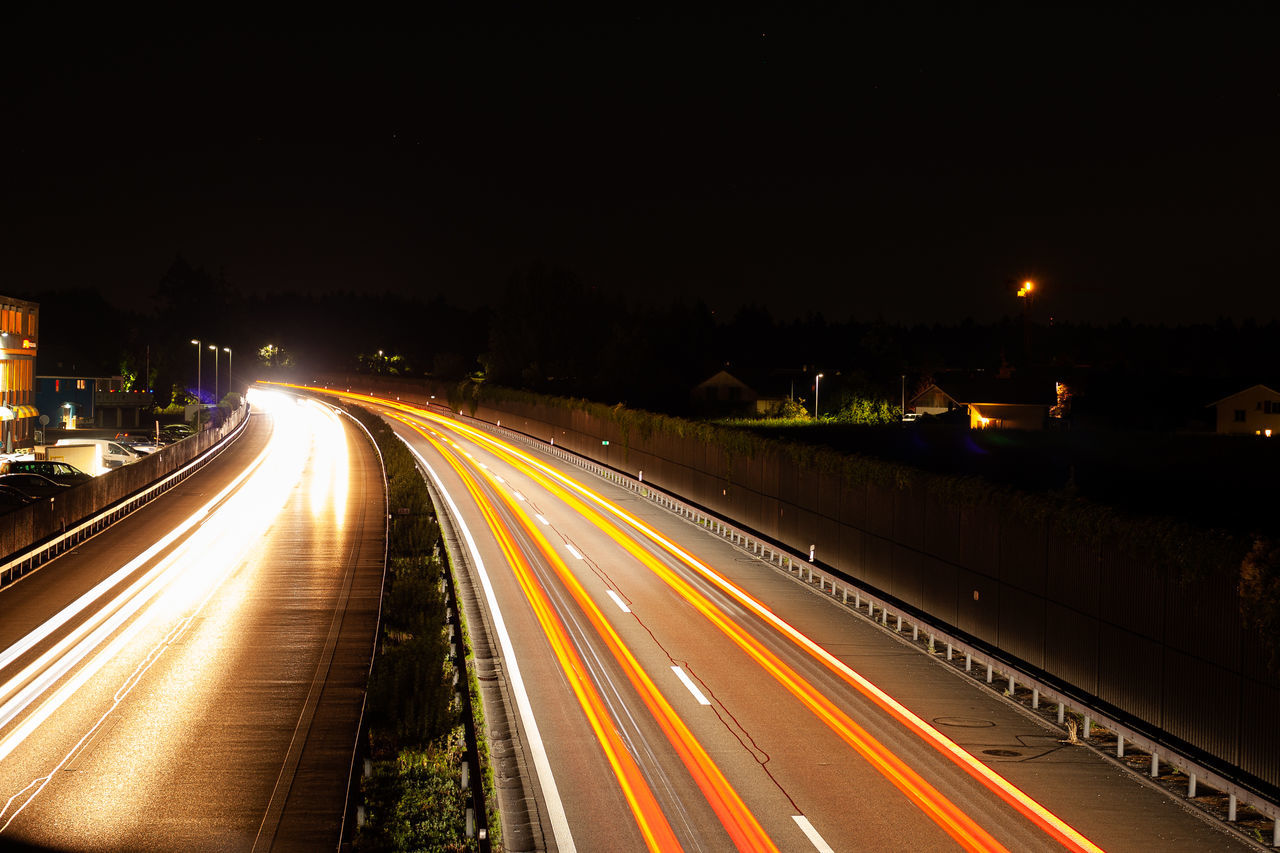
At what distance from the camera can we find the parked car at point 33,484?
128ft

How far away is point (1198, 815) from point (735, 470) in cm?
2645

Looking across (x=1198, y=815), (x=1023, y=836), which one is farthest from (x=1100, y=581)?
(x=1023, y=836)

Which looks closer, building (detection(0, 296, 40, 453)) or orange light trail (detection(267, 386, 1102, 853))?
orange light trail (detection(267, 386, 1102, 853))

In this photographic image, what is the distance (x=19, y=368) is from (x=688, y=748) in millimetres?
80463

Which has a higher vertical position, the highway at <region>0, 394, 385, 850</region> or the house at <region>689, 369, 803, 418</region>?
the house at <region>689, 369, 803, 418</region>

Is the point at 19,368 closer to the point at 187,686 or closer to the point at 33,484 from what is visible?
the point at 33,484

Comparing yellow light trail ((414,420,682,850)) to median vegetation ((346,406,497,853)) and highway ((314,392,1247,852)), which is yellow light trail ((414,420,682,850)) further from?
median vegetation ((346,406,497,853))

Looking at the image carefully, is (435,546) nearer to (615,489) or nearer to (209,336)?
(615,489)

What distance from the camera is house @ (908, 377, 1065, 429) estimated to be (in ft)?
343

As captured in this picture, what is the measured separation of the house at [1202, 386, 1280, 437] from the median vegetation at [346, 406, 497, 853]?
97.2 meters

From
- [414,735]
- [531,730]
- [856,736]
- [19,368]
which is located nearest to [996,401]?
[19,368]

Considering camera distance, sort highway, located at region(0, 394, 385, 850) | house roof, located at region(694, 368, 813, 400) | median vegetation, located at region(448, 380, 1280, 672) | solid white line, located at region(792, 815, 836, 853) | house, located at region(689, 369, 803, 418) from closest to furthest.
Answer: solid white line, located at region(792, 815, 836, 853) < highway, located at region(0, 394, 385, 850) < median vegetation, located at region(448, 380, 1280, 672) < house, located at region(689, 369, 803, 418) < house roof, located at region(694, 368, 813, 400)

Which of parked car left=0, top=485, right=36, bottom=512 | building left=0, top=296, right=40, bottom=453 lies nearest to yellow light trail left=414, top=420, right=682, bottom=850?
parked car left=0, top=485, right=36, bottom=512

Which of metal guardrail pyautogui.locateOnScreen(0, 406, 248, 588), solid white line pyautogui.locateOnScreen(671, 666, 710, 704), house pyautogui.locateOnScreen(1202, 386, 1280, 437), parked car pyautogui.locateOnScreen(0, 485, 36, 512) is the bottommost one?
solid white line pyautogui.locateOnScreen(671, 666, 710, 704)
